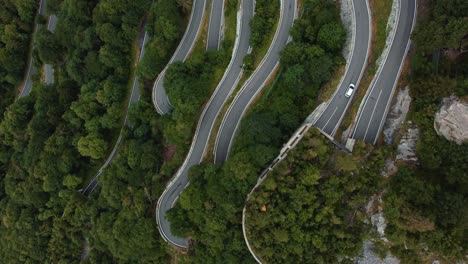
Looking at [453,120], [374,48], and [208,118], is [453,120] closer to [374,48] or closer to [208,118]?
[374,48]

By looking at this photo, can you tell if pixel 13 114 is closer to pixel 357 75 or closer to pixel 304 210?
pixel 304 210

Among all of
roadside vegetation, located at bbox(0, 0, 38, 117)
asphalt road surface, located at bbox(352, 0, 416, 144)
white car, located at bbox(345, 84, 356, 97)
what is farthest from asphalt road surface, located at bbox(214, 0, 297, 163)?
roadside vegetation, located at bbox(0, 0, 38, 117)

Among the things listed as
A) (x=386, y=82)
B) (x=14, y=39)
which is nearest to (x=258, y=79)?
(x=386, y=82)

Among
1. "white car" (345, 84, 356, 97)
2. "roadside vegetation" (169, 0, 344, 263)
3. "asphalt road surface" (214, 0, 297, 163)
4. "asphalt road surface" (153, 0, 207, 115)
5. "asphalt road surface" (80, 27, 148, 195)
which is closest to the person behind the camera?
"roadside vegetation" (169, 0, 344, 263)

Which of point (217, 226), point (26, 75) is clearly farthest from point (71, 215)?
point (26, 75)

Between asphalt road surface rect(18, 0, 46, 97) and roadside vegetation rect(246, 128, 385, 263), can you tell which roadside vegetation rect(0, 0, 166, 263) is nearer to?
asphalt road surface rect(18, 0, 46, 97)

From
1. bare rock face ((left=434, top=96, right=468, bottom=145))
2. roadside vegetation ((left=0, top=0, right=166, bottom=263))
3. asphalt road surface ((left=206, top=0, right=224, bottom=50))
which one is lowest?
roadside vegetation ((left=0, top=0, right=166, bottom=263))
